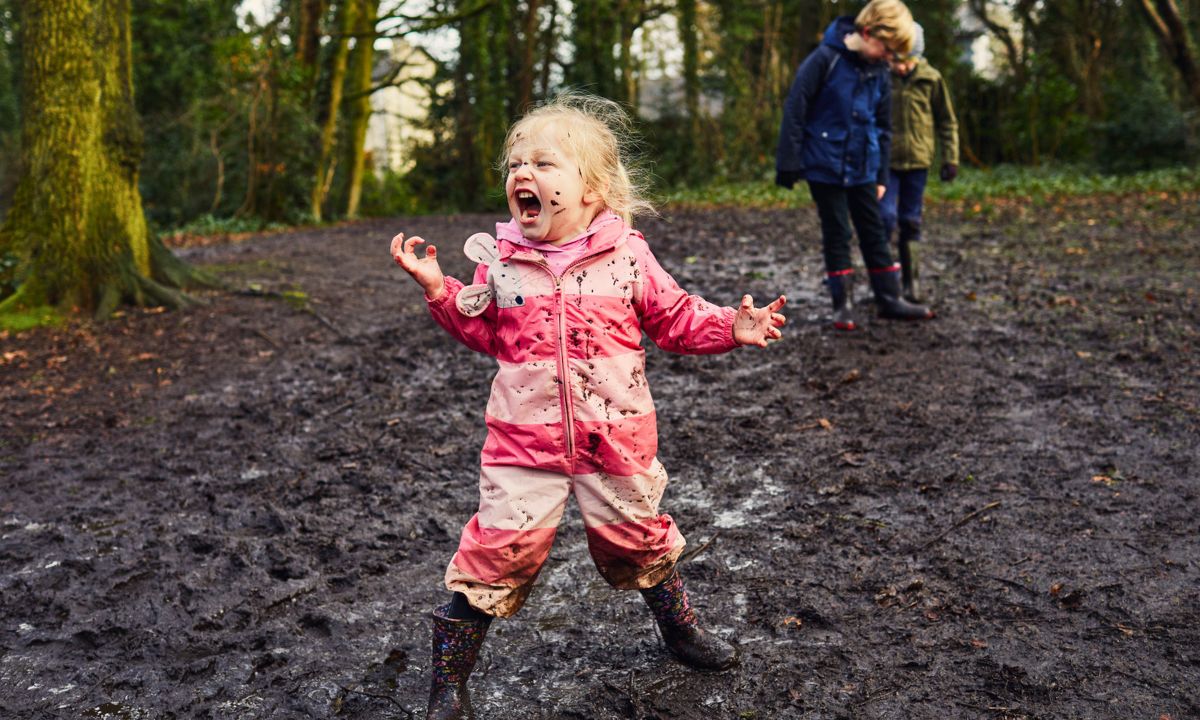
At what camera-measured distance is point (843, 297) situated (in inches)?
276

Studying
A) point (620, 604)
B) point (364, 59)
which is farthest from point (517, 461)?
point (364, 59)

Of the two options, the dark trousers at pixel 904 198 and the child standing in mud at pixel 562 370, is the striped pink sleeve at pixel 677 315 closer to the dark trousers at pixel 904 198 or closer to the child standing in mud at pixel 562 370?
the child standing in mud at pixel 562 370

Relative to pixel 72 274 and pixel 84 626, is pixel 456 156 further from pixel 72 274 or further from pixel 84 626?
pixel 84 626

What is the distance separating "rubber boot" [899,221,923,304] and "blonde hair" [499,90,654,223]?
16.1 ft

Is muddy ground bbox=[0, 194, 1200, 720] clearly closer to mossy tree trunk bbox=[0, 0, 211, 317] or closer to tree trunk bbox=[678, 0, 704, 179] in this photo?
mossy tree trunk bbox=[0, 0, 211, 317]

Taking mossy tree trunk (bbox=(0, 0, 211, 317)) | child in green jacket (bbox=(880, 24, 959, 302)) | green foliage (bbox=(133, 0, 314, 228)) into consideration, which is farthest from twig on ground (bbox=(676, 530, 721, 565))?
green foliage (bbox=(133, 0, 314, 228))

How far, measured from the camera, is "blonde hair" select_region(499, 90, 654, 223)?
9.09ft

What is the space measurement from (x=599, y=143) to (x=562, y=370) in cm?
67

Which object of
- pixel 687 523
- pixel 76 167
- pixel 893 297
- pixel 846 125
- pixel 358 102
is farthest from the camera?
pixel 358 102

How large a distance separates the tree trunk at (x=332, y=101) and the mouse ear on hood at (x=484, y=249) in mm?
17062

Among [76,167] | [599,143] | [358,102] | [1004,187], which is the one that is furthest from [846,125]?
[358,102]

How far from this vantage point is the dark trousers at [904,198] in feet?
24.3

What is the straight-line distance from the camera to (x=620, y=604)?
3.42 m

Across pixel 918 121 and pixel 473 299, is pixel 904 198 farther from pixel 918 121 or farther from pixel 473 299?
pixel 473 299
